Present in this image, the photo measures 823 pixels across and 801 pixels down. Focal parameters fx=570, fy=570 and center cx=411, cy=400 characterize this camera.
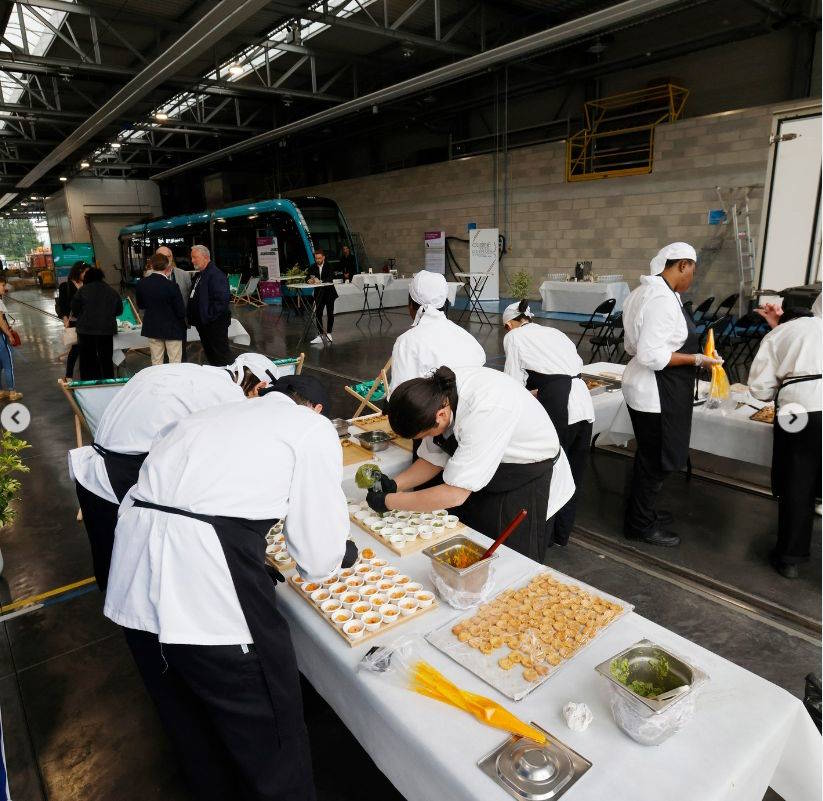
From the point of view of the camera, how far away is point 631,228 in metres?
10.2

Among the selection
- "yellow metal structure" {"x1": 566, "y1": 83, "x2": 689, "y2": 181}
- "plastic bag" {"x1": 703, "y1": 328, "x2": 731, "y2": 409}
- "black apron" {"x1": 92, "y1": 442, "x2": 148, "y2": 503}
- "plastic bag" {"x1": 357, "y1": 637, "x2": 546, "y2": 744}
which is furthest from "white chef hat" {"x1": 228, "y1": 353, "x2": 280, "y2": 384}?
"yellow metal structure" {"x1": 566, "y1": 83, "x2": 689, "y2": 181}

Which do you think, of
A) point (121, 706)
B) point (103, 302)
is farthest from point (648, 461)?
point (103, 302)

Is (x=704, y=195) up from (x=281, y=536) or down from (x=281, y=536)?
up

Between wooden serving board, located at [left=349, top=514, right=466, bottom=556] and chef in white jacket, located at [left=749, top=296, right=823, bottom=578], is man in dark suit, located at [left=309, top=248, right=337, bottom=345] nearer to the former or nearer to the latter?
chef in white jacket, located at [left=749, top=296, right=823, bottom=578]

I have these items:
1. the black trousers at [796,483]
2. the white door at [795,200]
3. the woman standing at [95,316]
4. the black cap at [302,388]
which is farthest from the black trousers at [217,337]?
the white door at [795,200]

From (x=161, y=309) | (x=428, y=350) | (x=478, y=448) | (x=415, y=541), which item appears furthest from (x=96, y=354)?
(x=478, y=448)

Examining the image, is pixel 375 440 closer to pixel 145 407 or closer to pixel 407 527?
pixel 407 527

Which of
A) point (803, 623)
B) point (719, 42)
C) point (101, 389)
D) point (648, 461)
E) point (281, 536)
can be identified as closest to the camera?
point (281, 536)

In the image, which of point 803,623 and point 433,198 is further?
point 433,198

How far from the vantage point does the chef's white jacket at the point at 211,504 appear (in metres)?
1.22

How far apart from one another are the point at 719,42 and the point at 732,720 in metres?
10.5

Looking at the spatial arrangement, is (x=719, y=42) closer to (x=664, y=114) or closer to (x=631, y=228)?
(x=664, y=114)

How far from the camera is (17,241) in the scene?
29859 millimetres

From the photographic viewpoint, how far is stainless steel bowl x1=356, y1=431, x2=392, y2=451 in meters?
2.61
